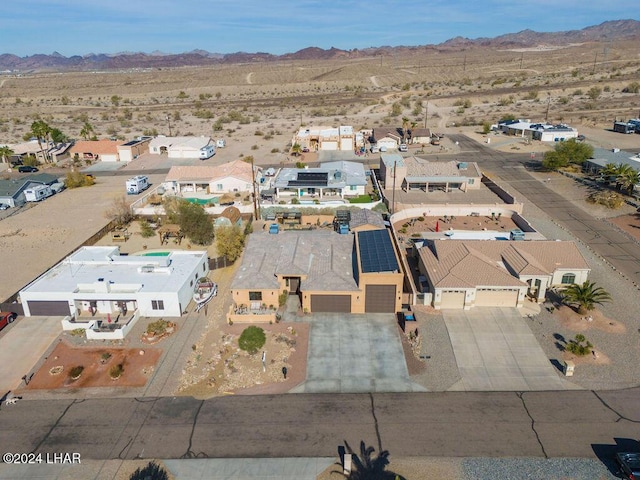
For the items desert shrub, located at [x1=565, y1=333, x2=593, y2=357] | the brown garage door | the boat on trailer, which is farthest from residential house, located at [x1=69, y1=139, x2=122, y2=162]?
desert shrub, located at [x1=565, y1=333, x2=593, y2=357]

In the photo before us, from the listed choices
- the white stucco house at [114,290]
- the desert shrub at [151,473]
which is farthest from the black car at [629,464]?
the white stucco house at [114,290]

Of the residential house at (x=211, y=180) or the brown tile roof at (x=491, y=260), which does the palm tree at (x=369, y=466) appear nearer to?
the brown tile roof at (x=491, y=260)

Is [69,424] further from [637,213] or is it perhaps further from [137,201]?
[637,213]

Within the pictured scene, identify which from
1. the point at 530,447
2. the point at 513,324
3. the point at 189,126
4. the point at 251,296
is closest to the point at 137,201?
the point at 251,296

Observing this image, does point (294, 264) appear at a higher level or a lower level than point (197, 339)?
higher

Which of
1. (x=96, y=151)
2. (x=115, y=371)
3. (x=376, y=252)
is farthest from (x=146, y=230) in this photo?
(x=96, y=151)

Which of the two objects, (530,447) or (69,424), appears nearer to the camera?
(530,447)

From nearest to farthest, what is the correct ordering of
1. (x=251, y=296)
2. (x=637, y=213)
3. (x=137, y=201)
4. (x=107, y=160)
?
(x=251, y=296), (x=637, y=213), (x=137, y=201), (x=107, y=160)
